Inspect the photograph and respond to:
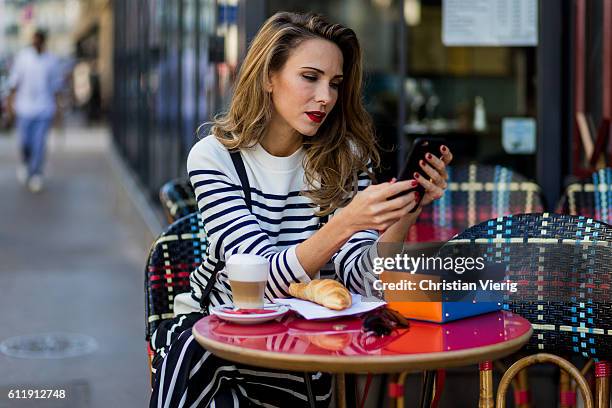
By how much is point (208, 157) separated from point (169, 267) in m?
0.44

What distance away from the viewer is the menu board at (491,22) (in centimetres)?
505

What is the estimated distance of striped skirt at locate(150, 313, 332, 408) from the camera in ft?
8.18

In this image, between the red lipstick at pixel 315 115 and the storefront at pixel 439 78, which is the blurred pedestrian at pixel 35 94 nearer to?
the storefront at pixel 439 78

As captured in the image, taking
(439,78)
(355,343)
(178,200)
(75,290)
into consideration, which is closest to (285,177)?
(355,343)

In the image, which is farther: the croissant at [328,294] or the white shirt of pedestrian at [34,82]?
the white shirt of pedestrian at [34,82]

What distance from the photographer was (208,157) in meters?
2.79

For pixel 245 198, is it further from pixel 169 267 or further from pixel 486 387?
pixel 486 387

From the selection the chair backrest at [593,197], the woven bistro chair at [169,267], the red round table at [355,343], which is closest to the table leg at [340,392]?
A: the red round table at [355,343]

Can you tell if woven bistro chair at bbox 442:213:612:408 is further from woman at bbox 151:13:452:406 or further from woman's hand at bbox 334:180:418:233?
woman's hand at bbox 334:180:418:233

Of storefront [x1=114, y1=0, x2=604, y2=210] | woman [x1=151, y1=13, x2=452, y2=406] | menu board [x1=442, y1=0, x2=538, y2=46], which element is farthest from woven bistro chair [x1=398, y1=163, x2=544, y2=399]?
woman [x1=151, y1=13, x2=452, y2=406]

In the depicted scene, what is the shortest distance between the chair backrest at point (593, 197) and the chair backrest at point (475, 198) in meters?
0.33

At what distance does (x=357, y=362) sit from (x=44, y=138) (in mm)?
12033

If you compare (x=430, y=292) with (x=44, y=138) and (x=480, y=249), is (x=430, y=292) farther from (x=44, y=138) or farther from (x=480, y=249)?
(x=44, y=138)

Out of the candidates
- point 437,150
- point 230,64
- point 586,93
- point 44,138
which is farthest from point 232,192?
point 44,138
